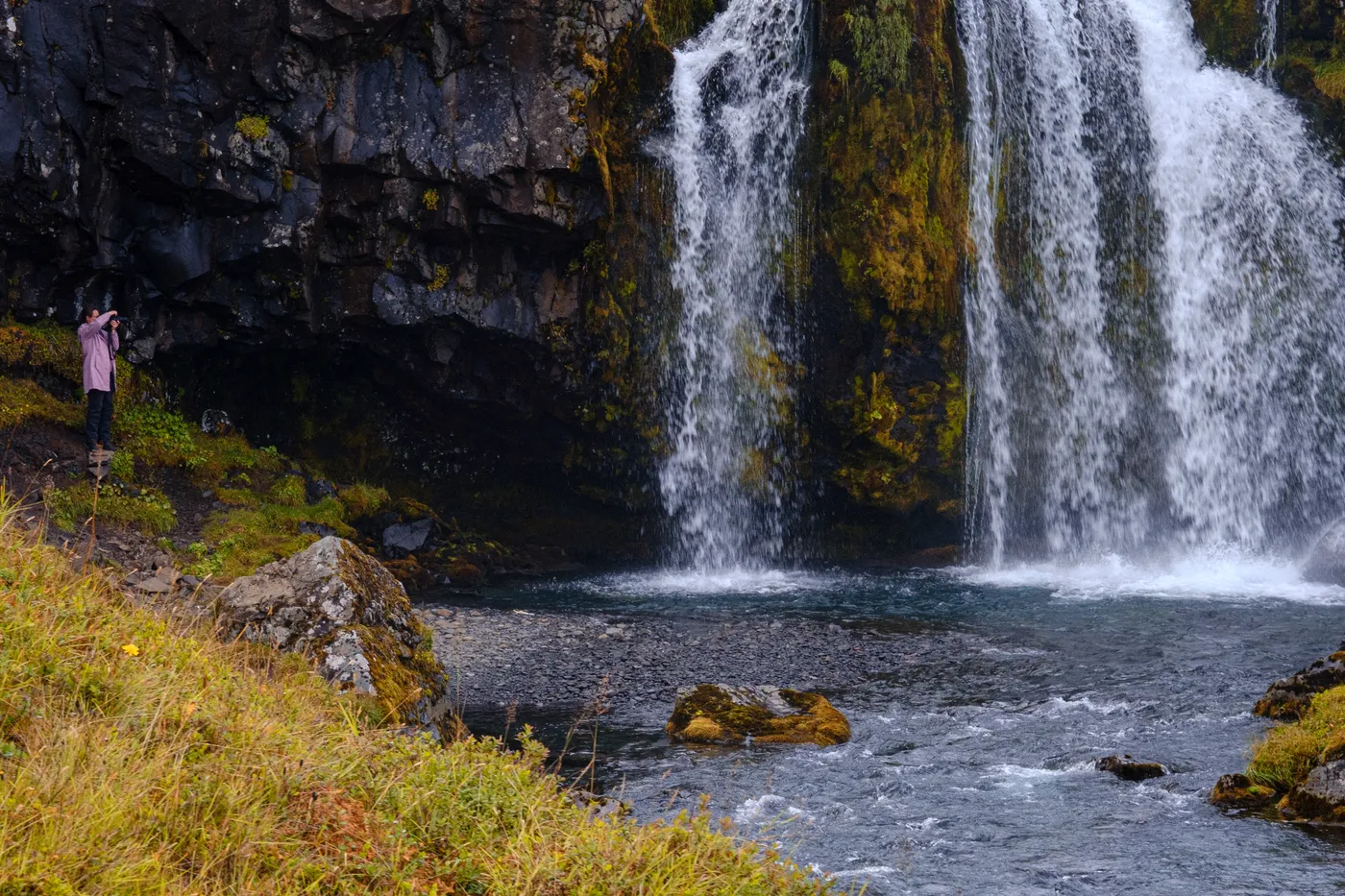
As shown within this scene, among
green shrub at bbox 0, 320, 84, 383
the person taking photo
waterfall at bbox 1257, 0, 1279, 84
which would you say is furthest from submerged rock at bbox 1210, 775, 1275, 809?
waterfall at bbox 1257, 0, 1279, 84

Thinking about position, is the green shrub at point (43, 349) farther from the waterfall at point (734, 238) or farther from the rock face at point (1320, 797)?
the rock face at point (1320, 797)

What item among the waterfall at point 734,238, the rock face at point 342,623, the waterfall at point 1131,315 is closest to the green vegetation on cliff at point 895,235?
the waterfall at point 1131,315

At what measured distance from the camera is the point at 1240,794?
9.02 metres

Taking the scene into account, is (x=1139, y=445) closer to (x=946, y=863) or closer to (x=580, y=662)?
(x=580, y=662)

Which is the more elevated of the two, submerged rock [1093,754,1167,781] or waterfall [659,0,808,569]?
waterfall [659,0,808,569]

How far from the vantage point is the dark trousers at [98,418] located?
17.3m

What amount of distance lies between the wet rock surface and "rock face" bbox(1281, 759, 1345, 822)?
5.47 metres

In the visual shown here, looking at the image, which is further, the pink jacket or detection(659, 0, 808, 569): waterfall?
detection(659, 0, 808, 569): waterfall

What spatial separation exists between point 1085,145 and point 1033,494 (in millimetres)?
8237

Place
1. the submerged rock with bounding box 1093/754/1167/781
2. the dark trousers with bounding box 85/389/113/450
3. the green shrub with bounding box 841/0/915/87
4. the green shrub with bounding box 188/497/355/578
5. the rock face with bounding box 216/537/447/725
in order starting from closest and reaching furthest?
the rock face with bounding box 216/537/447/725 → the submerged rock with bounding box 1093/754/1167/781 → the green shrub with bounding box 188/497/355/578 → the dark trousers with bounding box 85/389/113/450 → the green shrub with bounding box 841/0/915/87

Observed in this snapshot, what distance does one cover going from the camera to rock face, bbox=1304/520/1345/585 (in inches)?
814

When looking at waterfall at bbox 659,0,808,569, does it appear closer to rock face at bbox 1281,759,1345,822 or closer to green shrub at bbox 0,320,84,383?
green shrub at bbox 0,320,84,383

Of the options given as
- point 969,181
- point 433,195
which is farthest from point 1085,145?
point 433,195

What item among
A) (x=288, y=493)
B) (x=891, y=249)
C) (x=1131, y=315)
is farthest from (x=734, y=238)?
(x=288, y=493)
